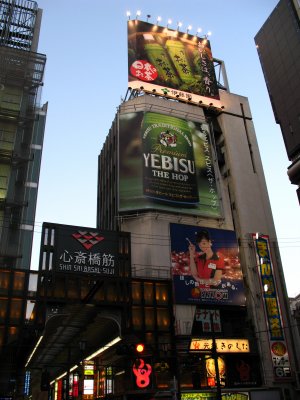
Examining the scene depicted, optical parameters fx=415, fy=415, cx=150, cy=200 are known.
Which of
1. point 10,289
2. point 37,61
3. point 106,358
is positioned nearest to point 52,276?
point 10,289

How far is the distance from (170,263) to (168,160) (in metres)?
12.6

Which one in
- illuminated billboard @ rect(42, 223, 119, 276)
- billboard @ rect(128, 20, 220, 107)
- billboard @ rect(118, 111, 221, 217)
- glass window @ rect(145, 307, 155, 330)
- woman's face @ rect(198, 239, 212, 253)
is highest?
billboard @ rect(128, 20, 220, 107)

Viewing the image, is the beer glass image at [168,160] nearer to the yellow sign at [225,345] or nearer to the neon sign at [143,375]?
the yellow sign at [225,345]

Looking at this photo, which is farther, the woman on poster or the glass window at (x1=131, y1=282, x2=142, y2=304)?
the woman on poster

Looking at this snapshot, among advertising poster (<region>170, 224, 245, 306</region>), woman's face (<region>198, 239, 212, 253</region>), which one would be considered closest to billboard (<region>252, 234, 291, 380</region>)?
advertising poster (<region>170, 224, 245, 306</region>)

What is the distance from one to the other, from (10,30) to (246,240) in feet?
131

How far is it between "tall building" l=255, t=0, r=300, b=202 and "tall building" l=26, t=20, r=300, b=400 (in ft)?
34.3

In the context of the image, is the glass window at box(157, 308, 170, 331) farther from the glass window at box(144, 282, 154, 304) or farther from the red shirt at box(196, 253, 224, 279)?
the red shirt at box(196, 253, 224, 279)

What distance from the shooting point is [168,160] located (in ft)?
159

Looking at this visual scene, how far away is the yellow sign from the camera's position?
39.7m

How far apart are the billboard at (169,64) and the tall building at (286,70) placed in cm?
1337

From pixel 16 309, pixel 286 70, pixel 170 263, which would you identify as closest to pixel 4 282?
pixel 16 309

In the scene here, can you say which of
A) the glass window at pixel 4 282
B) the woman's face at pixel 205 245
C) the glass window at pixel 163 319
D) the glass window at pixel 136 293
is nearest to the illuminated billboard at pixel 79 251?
the glass window at pixel 136 293

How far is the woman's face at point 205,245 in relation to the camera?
4443 cm
